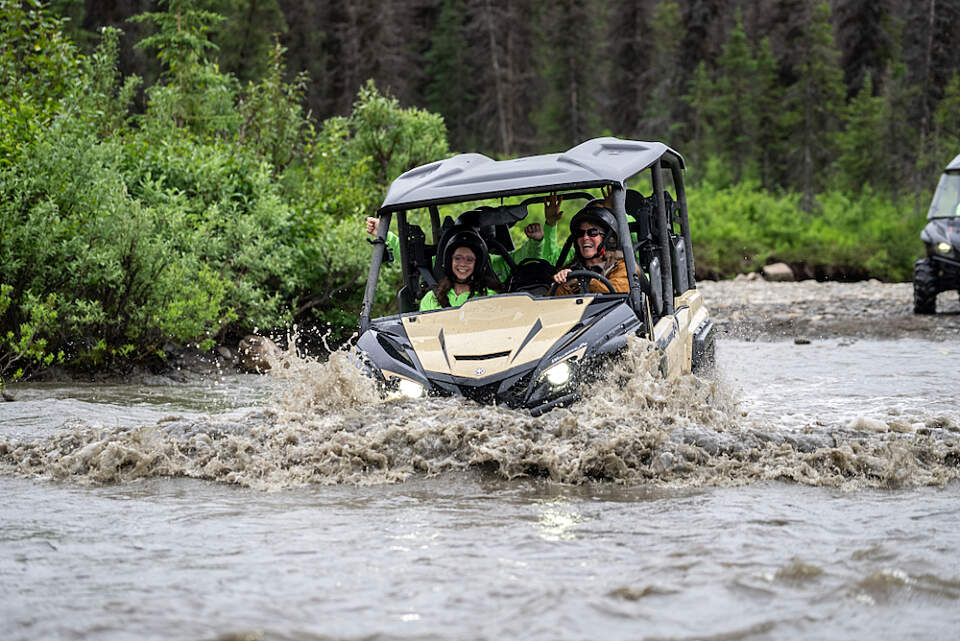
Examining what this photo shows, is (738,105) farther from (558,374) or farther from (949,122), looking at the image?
(558,374)

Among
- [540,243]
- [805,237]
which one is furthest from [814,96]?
[540,243]

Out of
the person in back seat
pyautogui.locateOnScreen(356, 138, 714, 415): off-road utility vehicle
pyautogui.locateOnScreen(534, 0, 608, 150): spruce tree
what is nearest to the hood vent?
pyautogui.locateOnScreen(356, 138, 714, 415): off-road utility vehicle

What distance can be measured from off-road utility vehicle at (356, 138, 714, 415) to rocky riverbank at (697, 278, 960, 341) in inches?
278

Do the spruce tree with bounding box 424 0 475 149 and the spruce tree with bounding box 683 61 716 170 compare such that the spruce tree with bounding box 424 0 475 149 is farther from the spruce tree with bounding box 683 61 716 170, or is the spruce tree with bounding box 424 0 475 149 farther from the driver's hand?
the driver's hand

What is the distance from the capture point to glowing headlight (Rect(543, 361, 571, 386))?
21.2ft

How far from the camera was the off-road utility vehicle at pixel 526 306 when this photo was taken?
6.51 metres

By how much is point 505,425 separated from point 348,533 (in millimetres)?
1573

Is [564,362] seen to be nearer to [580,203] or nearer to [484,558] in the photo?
[484,558]

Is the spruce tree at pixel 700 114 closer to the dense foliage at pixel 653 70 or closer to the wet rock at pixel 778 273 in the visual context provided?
the dense foliage at pixel 653 70

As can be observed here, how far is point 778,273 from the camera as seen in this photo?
90.3ft

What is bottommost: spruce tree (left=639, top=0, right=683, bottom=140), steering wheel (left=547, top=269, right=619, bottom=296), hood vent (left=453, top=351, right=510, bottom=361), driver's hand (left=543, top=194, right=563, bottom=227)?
hood vent (left=453, top=351, right=510, bottom=361)

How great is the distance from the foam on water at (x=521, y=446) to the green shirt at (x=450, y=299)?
132 cm

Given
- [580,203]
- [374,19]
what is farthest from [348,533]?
[374,19]

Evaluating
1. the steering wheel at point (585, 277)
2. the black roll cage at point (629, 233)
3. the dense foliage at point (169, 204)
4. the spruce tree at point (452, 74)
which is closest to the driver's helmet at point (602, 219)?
the black roll cage at point (629, 233)
